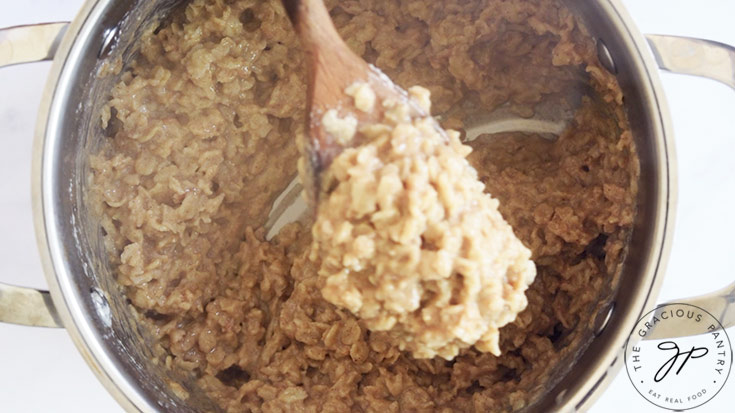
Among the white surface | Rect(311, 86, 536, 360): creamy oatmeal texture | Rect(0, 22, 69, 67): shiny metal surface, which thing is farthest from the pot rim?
the white surface

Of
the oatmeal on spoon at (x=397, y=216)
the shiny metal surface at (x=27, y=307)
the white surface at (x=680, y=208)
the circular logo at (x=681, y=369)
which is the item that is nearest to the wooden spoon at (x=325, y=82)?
the oatmeal on spoon at (x=397, y=216)

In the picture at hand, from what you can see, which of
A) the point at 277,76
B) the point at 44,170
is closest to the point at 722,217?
the point at 277,76

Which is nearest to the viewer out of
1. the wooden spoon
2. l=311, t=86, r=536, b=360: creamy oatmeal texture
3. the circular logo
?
l=311, t=86, r=536, b=360: creamy oatmeal texture

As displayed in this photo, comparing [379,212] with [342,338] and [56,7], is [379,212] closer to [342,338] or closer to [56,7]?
[342,338]

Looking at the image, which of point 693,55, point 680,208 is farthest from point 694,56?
point 680,208

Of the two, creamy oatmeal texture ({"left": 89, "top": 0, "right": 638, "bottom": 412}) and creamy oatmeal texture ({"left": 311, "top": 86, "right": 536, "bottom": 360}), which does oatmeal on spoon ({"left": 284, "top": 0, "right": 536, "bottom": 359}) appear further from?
creamy oatmeal texture ({"left": 89, "top": 0, "right": 638, "bottom": 412})

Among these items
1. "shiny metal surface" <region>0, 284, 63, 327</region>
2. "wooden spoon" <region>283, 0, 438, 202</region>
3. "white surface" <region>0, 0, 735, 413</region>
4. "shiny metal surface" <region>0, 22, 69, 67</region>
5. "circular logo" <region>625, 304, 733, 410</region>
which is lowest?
"circular logo" <region>625, 304, 733, 410</region>
